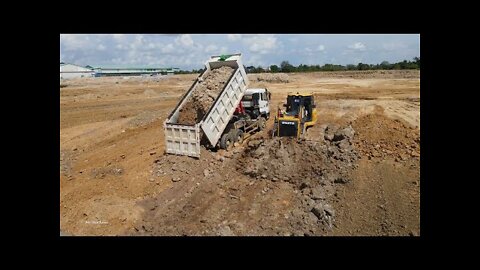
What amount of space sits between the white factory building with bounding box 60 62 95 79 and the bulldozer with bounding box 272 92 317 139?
6908 centimetres

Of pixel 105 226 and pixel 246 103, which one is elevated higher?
pixel 246 103

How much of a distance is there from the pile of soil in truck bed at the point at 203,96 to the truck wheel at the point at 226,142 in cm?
103

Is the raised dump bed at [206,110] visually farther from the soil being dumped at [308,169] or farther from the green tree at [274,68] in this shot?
the green tree at [274,68]

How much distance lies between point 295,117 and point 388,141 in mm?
3167

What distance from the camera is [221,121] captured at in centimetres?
1166

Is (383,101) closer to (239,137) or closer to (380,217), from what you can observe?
(239,137)

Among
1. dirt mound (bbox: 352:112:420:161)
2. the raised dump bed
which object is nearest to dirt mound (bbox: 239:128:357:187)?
dirt mound (bbox: 352:112:420:161)

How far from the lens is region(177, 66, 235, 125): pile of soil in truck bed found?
11.8 m

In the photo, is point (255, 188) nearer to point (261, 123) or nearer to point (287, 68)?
point (261, 123)

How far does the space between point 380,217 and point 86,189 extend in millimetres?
7654

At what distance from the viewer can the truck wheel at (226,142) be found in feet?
38.7

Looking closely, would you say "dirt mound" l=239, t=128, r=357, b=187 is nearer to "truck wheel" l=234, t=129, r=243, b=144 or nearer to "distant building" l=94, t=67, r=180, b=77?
"truck wheel" l=234, t=129, r=243, b=144

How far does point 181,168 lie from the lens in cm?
1051
